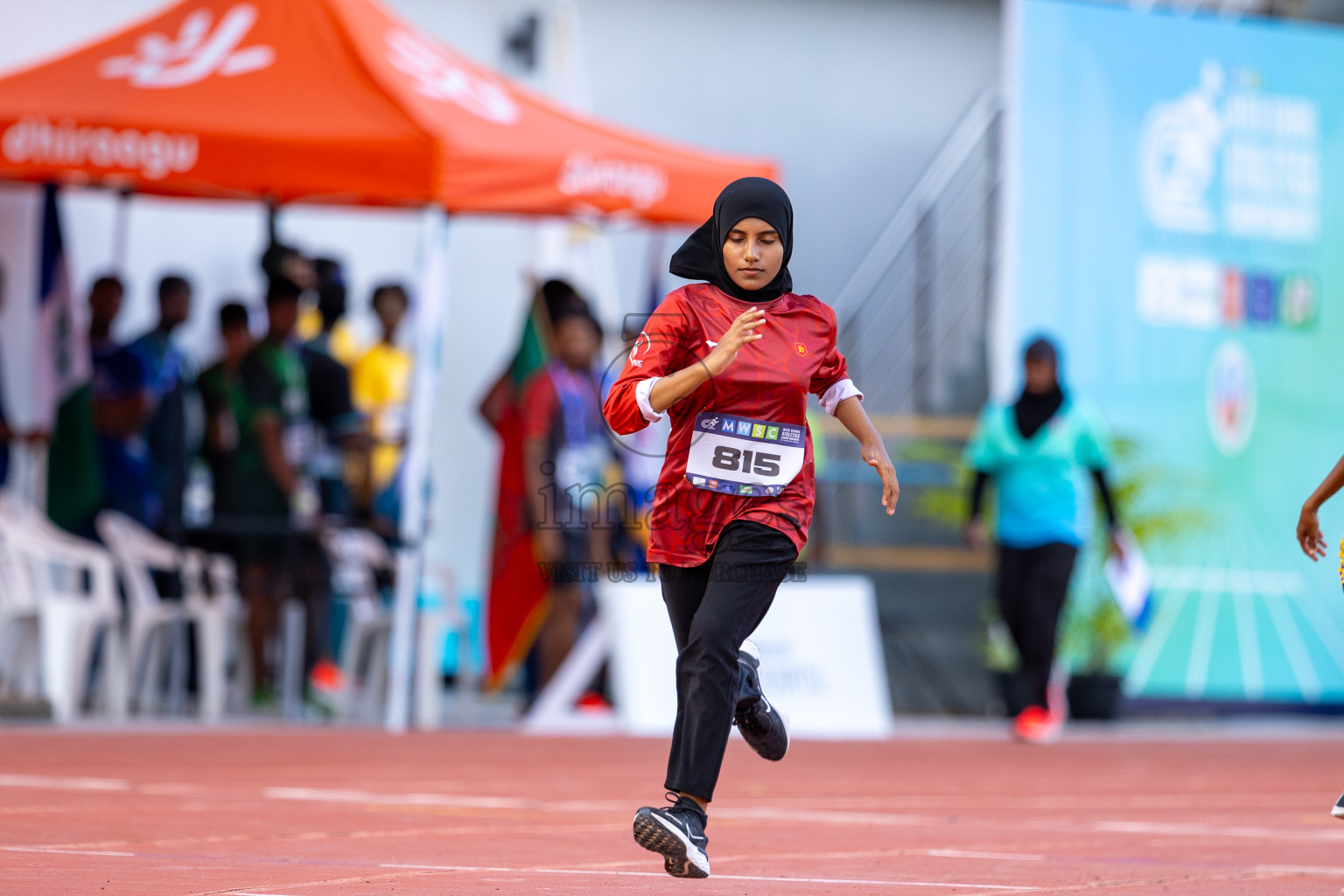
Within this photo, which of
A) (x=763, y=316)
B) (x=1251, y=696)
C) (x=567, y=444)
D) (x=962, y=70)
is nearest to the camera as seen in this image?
(x=763, y=316)

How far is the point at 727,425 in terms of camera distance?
4.63 metres

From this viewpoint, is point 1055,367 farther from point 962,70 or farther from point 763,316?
point 763,316

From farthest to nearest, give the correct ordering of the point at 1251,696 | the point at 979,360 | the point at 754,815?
the point at 979,360
the point at 1251,696
the point at 754,815

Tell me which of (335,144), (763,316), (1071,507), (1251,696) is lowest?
→ (1251,696)

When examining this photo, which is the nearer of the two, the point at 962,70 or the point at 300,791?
the point at 300,791

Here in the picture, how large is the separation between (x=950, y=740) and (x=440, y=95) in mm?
4710

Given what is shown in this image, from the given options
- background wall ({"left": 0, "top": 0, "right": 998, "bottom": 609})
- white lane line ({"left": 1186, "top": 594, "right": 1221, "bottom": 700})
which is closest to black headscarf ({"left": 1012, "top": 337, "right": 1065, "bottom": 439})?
background wall ({"left": 0, "top": 0, "right": 998, "bottom": 609})

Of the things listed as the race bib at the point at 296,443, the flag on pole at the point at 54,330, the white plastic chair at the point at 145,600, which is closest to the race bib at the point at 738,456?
the white plastic chair at the point at 145,600

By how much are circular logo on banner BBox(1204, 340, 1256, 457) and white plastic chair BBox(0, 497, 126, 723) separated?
25.4 ft

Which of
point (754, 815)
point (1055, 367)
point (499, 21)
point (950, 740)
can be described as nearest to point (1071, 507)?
point (1055, 367)

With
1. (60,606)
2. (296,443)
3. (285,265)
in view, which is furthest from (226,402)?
(60,606)

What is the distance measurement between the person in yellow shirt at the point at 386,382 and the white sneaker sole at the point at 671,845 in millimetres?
8731

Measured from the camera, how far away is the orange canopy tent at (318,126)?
32.8 ft

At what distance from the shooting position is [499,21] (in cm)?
1544
